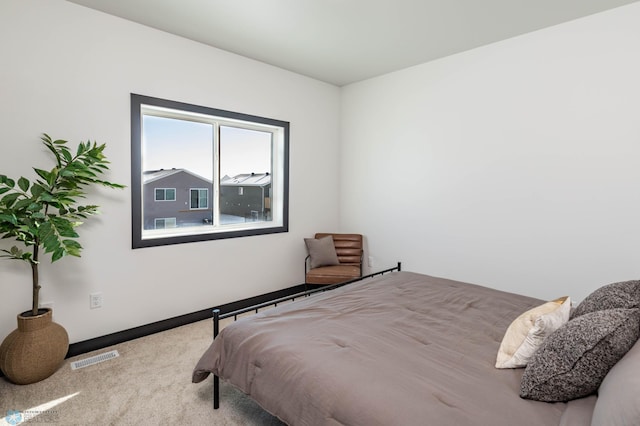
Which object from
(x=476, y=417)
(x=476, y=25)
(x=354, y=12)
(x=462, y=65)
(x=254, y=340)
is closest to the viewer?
(x=476, y=417)

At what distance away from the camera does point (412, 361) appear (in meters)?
1.57

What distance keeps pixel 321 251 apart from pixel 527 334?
9.42ft

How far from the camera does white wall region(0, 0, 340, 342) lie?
8.28 feet

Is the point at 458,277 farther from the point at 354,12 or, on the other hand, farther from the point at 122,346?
the point at 122,346

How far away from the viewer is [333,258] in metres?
4.32

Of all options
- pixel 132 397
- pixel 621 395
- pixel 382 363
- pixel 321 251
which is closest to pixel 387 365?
pixel 382 363

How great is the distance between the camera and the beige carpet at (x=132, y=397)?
6.67 ft

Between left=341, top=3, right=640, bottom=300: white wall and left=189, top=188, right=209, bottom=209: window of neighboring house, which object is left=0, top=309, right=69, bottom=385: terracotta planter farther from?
left=341, top=3, right=640, bottom=300: white wall

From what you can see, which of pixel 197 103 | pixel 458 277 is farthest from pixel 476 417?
pixel 197 103

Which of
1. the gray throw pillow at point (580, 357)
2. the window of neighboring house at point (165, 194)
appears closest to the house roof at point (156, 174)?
the window of neighboring house at point (165, 194)

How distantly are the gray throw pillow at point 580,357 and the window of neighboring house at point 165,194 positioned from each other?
128 inches

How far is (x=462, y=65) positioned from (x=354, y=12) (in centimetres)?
146

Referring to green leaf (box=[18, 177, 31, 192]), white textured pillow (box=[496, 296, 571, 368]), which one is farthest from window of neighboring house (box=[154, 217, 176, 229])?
white textured pillow (box=[496, 296, 571, 368])

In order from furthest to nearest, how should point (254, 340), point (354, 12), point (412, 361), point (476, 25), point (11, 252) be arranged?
point (476, 25) → point (354, 12) → point (11, 252) → point (254, 340) → point (412, 361)
